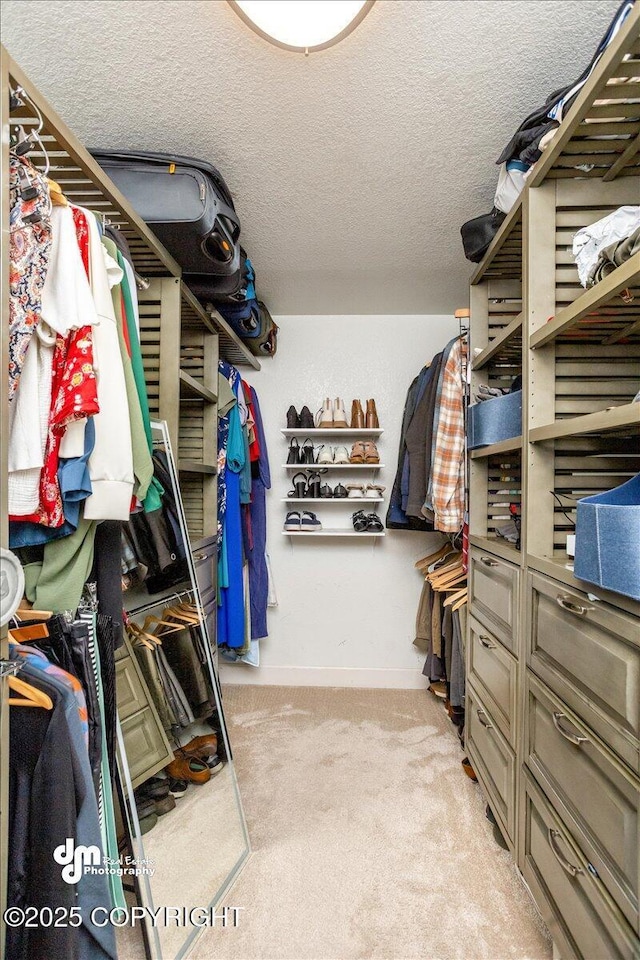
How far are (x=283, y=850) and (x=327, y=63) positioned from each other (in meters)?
2.33

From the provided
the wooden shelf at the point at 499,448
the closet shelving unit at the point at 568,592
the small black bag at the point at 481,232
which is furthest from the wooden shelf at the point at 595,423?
the small black bag at the point at 481,232

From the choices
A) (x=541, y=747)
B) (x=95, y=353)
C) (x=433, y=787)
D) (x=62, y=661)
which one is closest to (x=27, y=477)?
(x=95, y=353)

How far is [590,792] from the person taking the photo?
1.05 metres

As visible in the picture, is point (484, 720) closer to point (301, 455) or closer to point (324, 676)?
point (324, 676)

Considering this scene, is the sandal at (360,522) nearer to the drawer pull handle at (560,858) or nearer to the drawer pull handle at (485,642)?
the drawer pull handle at (485,642)

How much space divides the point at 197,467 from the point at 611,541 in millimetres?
1701

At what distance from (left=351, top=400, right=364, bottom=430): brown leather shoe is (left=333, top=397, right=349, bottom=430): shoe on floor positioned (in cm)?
5

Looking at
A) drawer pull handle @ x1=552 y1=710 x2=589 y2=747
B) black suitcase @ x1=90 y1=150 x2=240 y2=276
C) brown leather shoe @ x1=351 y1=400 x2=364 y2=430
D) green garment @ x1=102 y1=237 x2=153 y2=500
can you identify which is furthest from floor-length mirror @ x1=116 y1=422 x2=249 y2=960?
brown leather shoe @ x1=351 y1=400 x2=364 y2=430

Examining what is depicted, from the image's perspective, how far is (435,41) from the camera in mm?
1241

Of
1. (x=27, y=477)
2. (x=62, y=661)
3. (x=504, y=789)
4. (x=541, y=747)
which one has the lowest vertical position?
(x=504, y=789)

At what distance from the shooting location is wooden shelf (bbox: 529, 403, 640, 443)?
3.16ft

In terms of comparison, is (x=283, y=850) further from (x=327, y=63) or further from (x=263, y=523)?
(x=327, y=63)

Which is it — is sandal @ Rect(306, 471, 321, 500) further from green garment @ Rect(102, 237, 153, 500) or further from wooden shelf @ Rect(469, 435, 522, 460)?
green garment @ Rect(102, 237, 153, 500)

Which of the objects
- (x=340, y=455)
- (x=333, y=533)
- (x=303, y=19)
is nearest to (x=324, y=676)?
(x=333, y=533)
